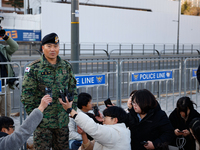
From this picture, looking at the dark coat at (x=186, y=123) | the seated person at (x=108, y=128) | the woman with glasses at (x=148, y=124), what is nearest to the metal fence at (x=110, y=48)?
the dark coat at (x=186, y=123)

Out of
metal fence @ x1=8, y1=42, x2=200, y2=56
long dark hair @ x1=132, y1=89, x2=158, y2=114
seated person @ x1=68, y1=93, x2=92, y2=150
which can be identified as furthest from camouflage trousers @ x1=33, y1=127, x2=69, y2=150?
metal fence @ x1=8, y1=42, x2=200, y2=56

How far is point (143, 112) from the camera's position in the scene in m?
3.47

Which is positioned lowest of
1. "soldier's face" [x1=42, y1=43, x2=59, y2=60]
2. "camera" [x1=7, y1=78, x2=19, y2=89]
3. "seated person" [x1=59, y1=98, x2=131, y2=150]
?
"seated person" [x1=59, y1=98, x2=131, y2=150]

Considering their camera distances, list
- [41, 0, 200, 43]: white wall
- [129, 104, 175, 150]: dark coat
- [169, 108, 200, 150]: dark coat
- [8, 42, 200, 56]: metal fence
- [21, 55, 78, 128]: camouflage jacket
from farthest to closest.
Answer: [41, 0, 200, 43]: white wall → [8, 42, 200, 56]: metal fence → [169, 108, 200, 150]: dark coat → [129, 104, 175, 150]: dark coat → [21, 55, 78, 128]: camouflage jacket

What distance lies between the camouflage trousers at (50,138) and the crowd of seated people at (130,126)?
262 mm

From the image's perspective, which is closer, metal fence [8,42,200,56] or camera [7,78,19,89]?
camera [7,78,19,89]

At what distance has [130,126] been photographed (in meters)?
3.56

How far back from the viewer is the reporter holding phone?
428cm

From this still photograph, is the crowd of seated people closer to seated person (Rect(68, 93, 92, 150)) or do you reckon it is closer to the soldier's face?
seated person (Rect(68, 93, 92, 150))

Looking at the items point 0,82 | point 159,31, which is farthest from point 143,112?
point 159,31

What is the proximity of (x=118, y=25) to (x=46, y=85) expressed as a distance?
30.7m

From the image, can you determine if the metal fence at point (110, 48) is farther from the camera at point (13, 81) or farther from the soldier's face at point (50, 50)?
the soldier's face at point (50, 50)

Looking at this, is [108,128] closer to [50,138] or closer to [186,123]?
[50,138]

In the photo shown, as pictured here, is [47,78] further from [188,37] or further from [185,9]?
[185,9]
